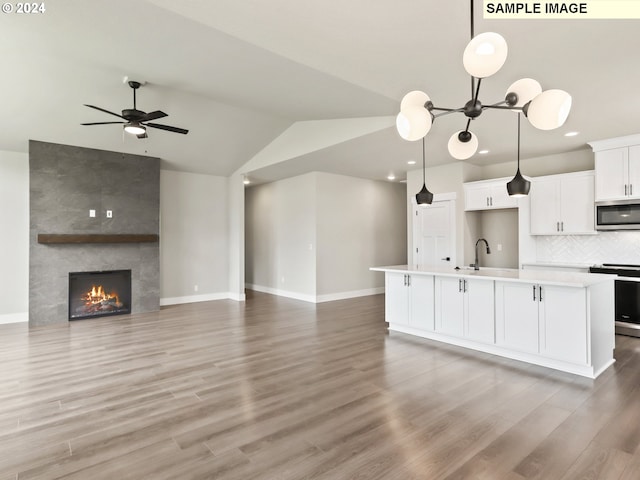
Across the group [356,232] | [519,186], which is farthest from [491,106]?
[356,232]

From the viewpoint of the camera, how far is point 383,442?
2340 mm

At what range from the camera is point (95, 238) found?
6156mm

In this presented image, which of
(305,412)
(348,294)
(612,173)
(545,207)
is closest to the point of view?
(305,412)

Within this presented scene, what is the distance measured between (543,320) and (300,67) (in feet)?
11.4

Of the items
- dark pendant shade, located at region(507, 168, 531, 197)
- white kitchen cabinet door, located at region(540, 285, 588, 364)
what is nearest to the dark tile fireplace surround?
dark pendant shade, located at region(507, 168, 531, 197)

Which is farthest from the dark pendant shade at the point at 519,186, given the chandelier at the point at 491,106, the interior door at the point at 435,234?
the interior door at the point at 435,234

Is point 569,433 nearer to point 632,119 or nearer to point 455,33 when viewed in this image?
point 455,33

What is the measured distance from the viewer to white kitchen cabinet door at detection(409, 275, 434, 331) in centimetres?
471

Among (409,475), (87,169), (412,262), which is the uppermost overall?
(87,169)

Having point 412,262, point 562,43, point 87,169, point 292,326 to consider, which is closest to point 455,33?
point 562,43

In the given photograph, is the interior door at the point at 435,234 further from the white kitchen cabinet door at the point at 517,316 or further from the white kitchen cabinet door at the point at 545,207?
the white kitchen cabinet door at the point at 517,316

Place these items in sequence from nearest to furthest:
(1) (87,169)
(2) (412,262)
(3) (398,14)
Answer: (3) (398,14) → (1) (87,169) → (2) (412,262)

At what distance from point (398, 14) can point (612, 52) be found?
72.8 inches

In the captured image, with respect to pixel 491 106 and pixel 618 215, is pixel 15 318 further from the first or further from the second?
pixel 618 215
